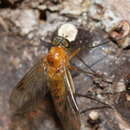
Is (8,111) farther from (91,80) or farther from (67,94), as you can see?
(91,80)

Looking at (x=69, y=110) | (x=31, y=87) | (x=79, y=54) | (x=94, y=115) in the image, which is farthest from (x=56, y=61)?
(x=94, y=115)

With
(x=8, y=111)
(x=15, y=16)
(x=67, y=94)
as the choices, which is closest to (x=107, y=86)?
(x=67, y=94)

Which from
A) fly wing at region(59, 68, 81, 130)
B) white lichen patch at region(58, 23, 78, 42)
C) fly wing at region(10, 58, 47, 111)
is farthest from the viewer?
white lichen patch at region(58, 23, 78, 42)

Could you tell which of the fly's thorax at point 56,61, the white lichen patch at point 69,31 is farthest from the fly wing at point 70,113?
the white lichen patch at point 69,31

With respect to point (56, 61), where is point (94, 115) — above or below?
below

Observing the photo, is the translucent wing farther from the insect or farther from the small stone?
the small stone

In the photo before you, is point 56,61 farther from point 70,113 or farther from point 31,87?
point 70,113

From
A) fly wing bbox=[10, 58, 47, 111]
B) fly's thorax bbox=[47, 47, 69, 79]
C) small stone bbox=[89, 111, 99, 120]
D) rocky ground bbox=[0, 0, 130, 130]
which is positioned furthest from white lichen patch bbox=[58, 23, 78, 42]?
small stone bbox=[89, 111, 99, 120]
